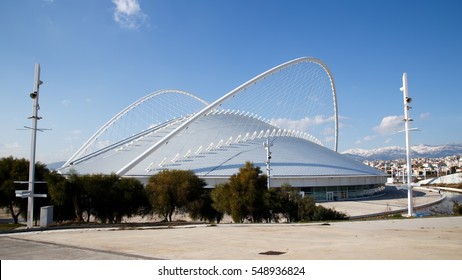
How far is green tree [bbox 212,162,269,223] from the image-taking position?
29.0 m

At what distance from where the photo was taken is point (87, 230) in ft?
65.1

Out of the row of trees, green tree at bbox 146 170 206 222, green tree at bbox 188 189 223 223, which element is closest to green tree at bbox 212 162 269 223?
the row of trees

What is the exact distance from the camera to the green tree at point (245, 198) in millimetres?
29016

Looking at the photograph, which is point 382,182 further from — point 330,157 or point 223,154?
point 223,154

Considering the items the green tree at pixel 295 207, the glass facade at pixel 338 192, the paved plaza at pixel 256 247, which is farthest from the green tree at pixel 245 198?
the glass facade at pixel 338 192

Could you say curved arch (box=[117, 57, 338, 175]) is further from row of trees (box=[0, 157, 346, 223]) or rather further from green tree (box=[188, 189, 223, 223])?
green tree (box=[188, 189, 223, 223])

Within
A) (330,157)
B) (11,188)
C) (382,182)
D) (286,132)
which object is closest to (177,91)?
(286,132)

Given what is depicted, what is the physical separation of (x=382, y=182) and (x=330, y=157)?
9.89 meters

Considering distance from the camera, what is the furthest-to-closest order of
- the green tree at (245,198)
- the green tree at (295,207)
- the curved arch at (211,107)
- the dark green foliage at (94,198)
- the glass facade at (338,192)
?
the glass facade at (338,192) < the curved arch at (211,107) < the dark green foliage at (94,198) < the green tree at (245,198) < the green tree at (295,207)

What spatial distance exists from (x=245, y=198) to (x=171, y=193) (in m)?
6.69

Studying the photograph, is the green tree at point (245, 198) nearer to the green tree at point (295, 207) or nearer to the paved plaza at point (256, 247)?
the green tree at point (295, 207)

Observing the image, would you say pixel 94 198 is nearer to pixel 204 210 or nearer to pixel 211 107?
pixel 204 210

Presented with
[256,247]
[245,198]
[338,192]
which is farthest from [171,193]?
[338,192]

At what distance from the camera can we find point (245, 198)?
2902cm
